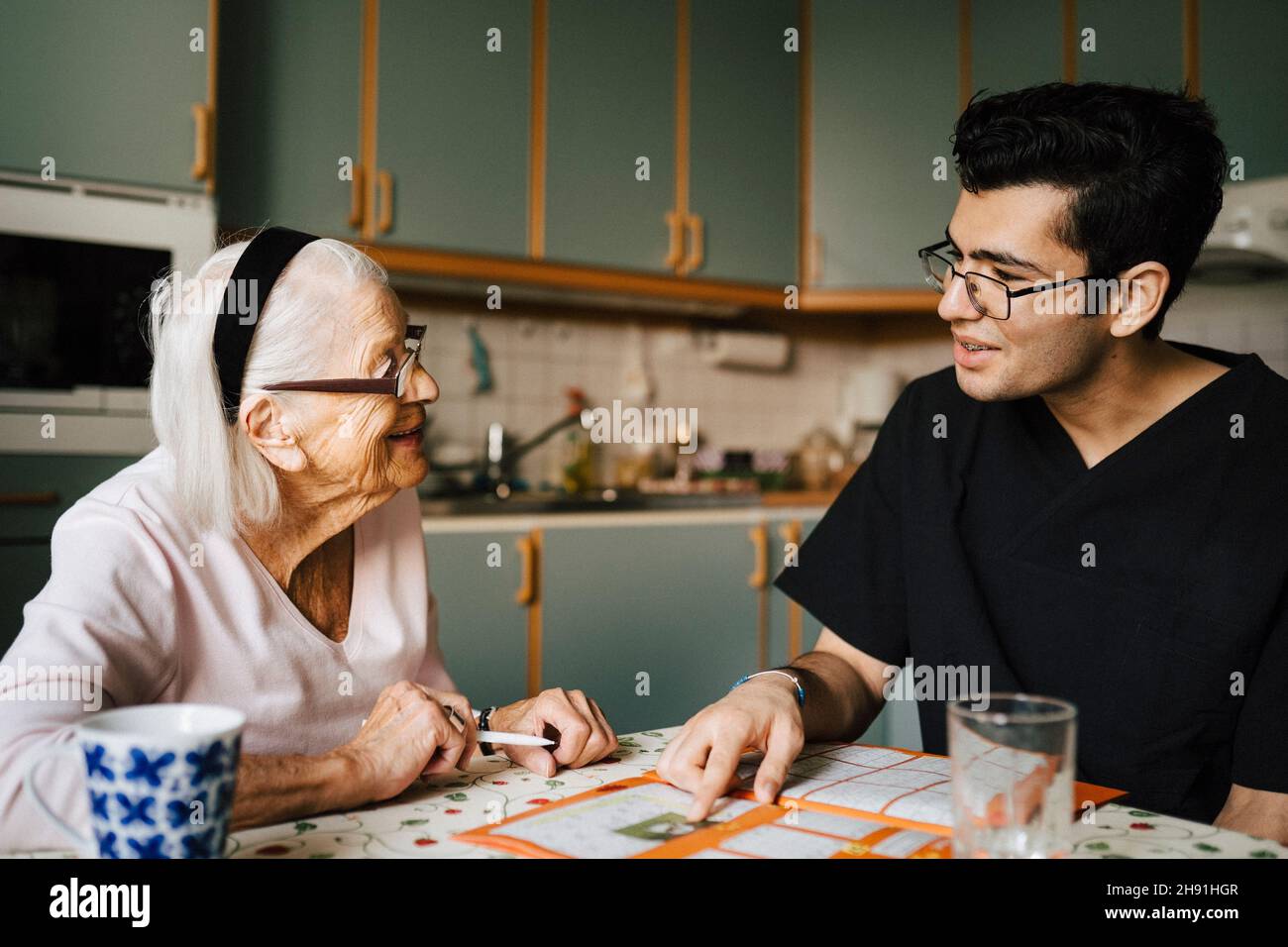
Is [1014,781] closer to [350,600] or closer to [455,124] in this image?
[350,600]

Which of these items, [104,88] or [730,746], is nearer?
[730,746]

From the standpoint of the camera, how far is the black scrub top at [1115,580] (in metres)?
1.15

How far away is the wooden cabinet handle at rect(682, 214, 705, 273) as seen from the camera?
11.0 ft

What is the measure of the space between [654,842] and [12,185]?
2088mm

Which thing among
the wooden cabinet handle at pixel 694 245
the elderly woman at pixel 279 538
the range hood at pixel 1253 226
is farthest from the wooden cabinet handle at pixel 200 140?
the range hood at pixel 1253 226

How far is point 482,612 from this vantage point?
8.96 feet

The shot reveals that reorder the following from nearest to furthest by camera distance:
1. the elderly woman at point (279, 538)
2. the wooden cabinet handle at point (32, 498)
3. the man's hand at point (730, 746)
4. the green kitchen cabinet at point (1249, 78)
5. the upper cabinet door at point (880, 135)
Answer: the man's hand at point (730, 746) → the elderly woman at point (279, 538) → the wooden cabinet handle at point (32, 498) → the green kitchen cabinet at point (1249, 78) → the upper cabinet door at point (880, 135)

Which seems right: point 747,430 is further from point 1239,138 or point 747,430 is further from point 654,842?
point 654,842

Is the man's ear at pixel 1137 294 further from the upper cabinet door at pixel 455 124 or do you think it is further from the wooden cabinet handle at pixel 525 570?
the upper cabinet door at pixel 455 124

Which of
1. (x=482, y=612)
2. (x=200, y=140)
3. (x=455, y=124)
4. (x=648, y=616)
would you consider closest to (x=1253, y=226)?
(x=648, y=616)

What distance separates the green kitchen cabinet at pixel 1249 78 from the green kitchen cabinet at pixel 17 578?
10.4ft

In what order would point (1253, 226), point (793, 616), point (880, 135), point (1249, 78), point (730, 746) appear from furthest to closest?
point (880, 135) → point (793, 616) → point (1249, 78) → point (1253, 226) → point (730, 746)

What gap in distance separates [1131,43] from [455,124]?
2.05m
